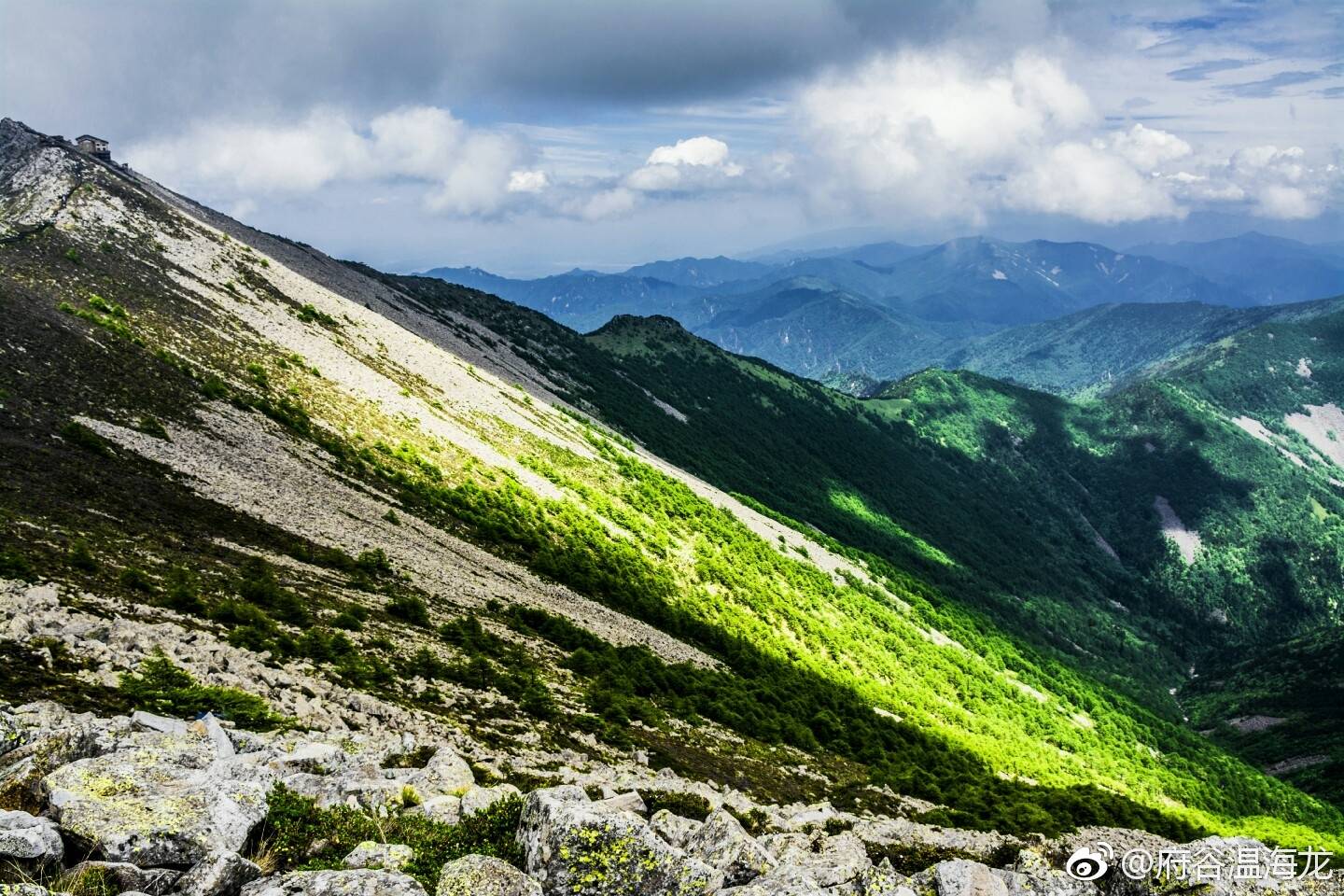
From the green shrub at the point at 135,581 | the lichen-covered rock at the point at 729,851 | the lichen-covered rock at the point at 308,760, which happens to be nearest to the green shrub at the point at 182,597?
the green shrub at the point at 135,581

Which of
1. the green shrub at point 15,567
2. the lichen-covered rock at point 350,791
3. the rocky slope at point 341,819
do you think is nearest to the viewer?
the rocky slope at point 341,819

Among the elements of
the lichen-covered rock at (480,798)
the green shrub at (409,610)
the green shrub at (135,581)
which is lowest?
the green shrub at (409,610)

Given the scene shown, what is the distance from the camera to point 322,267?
124 metres

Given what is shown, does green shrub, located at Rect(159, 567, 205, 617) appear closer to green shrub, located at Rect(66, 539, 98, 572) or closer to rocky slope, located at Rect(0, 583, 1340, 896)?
rocky slope, located at Rect(0, 583, 1340, 896)

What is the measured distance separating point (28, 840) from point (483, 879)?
7330 mm

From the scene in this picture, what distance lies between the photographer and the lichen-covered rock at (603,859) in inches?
580

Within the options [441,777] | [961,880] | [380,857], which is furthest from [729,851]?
[441,777]

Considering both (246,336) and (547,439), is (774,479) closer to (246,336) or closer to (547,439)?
(547,439)

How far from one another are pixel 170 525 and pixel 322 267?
103 m

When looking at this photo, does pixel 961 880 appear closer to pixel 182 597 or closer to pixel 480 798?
pixel 480 798

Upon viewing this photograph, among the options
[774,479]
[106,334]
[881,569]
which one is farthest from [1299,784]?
[106,334]

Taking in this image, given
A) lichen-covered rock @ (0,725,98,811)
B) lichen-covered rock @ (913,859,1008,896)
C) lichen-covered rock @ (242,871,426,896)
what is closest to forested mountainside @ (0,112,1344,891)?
lichen-covered rock @ (0,725,98,811)

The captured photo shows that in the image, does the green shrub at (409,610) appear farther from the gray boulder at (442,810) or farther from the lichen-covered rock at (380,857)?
the lichen-covered rock at (380,857)

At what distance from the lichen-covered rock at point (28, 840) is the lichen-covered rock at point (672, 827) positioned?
11623 millimetres
